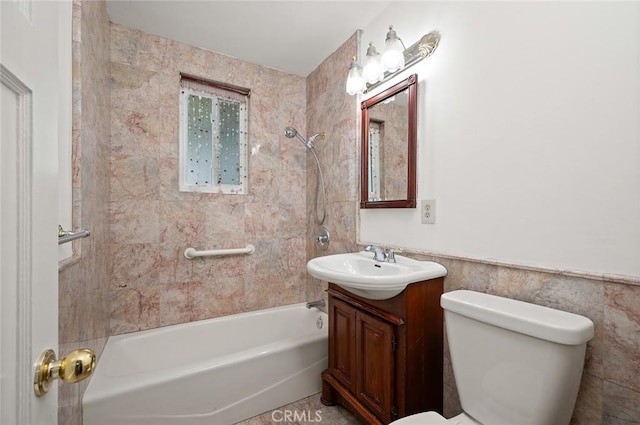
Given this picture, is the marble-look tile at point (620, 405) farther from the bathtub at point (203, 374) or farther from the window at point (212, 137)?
the window at point (212, 137)

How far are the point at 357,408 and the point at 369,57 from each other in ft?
6.16

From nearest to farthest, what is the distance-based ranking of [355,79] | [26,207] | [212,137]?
[26,207]
[355,79]
[212,137]

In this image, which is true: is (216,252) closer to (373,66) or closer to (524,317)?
(373,66)

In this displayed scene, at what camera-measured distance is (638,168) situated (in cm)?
78

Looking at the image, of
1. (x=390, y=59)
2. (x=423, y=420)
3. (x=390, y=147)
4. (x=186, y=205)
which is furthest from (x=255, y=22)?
(x=423, y=420)

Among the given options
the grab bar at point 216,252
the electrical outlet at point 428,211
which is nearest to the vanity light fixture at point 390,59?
the electrical outlet at point 428,211

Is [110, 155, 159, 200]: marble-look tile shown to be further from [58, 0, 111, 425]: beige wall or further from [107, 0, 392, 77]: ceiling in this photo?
[107, 0, 392, 77]: ceiling

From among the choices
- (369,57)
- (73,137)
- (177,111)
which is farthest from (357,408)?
(177,111)

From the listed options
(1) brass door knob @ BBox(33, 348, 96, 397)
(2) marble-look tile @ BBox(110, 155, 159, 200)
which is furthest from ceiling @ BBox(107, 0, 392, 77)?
(1) brass door knob @ BBox(33, 348, 96, 397)

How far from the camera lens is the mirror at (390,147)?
Result: 4.81 ft

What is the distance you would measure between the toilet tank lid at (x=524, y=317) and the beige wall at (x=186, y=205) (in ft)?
5.39

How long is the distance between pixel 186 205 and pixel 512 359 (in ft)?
6.74

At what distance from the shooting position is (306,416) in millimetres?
1604

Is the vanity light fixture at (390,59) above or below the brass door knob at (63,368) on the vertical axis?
above
